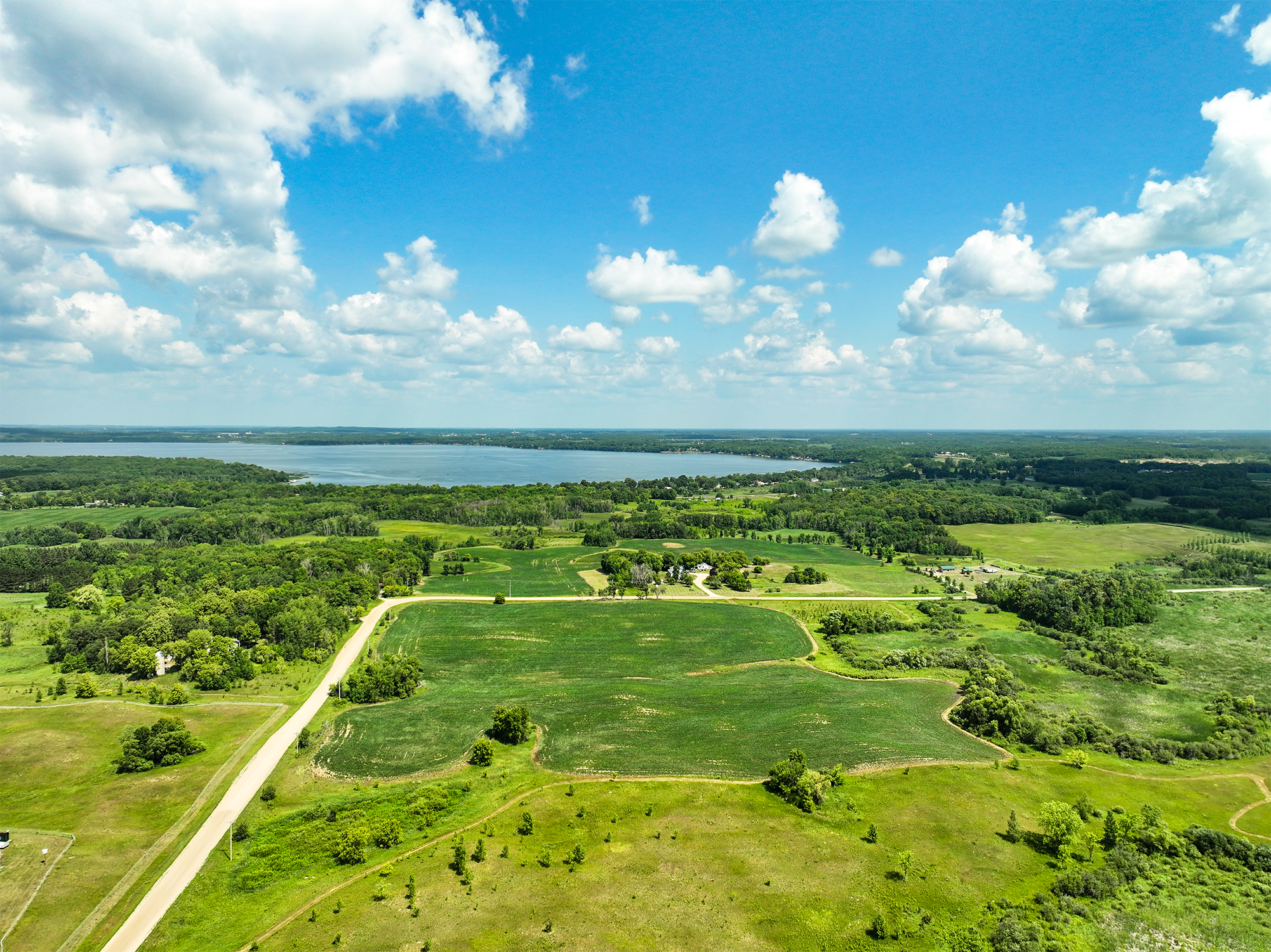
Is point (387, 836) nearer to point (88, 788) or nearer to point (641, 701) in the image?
point (88, 788)

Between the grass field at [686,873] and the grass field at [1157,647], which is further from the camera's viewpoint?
the grass field at [1157,647]

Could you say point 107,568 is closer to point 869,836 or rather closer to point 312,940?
point 312,940

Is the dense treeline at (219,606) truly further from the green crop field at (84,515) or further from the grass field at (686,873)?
the green crop field at (84,515)

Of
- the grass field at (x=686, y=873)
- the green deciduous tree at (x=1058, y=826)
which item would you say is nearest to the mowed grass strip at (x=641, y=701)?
the grass field at (x=686, y=873)

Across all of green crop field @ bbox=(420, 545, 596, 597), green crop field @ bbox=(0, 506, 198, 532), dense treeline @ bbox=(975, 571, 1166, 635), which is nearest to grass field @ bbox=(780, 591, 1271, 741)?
dense treeline @ bbox=(975, 571, 1166, 635)

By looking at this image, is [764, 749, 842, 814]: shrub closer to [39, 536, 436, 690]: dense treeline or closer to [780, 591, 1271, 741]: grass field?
[780, 591, 1271, 741]: grass field

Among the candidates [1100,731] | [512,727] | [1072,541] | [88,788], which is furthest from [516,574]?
[1072,541]
